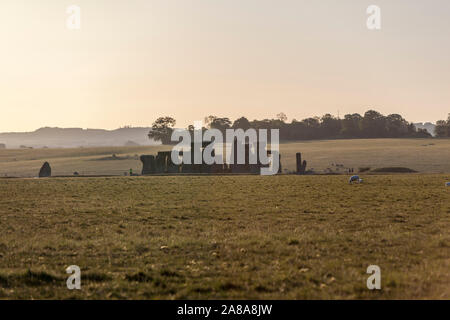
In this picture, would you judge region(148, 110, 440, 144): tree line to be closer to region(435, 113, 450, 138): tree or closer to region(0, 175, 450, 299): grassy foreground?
region(435, 113, 450, 138): tree

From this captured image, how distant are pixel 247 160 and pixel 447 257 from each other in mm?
62991

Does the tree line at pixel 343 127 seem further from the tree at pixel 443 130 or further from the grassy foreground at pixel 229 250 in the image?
the grassy foreground at pixel 229 250

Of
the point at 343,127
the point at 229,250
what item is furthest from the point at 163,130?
the point at 229,250

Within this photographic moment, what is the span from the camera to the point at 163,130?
191750 mm

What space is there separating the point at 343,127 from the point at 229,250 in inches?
6649

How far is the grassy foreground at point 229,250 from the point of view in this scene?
956 cm

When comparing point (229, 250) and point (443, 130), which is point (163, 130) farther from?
point (229, 250)

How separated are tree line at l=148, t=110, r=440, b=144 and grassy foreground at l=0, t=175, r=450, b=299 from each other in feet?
495

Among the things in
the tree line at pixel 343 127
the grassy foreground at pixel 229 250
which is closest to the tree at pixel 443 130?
the tree line at pixel 343 127

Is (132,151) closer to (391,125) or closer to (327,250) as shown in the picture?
(391,125)

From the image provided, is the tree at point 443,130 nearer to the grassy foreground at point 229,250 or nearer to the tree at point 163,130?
the tree at point 163,130

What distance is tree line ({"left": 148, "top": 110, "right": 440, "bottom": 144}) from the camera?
554ft

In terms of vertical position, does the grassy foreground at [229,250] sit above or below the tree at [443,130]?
below

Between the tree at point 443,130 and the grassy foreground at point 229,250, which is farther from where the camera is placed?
the tree at point 443,130
